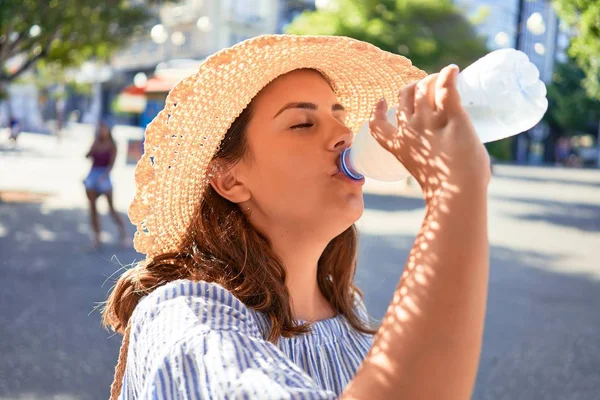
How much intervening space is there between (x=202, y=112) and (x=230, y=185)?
0.63 ft

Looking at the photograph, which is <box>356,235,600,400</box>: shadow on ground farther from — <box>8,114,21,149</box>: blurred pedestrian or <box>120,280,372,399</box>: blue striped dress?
<box>8,114,21,149</box>: blurred pedestrian

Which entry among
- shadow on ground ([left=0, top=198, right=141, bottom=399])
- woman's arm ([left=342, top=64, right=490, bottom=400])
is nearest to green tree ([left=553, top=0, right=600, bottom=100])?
shadow on ground ([left=0, top=198, right=141, bottom=399])

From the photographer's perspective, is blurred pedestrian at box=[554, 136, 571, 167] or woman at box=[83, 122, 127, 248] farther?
blurred pedestrian at box=[554, 136, 571, 167]

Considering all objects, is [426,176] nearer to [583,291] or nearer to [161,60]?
[583,291]

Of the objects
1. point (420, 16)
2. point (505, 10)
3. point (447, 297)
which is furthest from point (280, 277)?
point (505, 10)

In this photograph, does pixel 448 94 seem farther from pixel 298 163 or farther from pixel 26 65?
pixel 26 65

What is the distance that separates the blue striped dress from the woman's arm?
0.37 feet

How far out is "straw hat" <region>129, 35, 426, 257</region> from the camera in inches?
61.6

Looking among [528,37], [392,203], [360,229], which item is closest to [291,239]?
[360,229]

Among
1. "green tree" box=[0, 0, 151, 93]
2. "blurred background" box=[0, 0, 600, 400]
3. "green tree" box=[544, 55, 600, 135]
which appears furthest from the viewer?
A: "green tree" box=[544, 55, 600, 135]

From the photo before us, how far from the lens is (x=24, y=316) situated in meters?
5.60

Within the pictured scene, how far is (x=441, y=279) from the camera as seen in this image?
0.99 meters

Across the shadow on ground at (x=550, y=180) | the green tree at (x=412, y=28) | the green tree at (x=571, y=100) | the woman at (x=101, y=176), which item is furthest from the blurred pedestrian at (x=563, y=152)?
the woman at (x=101, y=176)

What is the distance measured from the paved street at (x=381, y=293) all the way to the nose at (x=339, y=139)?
1.58m
